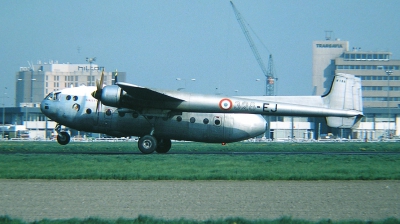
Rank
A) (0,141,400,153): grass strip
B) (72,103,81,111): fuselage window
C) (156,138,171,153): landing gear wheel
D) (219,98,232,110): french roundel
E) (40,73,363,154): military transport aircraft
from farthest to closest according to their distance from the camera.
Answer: (0,141,400,153): grass strip < (156,138,171,153): landing gear wheel < (72,103,81,111): fuselage window < (40,73,363,154): military transport aircraft < (219,98,232,110): french roundel

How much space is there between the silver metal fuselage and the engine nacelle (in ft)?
4.07

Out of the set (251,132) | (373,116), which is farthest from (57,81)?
(251,132)

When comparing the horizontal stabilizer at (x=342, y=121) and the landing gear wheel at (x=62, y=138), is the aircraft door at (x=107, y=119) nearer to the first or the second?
the landing gear wheel at (x=62, y=138)

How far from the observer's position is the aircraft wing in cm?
3522

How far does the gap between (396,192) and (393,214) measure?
454cm

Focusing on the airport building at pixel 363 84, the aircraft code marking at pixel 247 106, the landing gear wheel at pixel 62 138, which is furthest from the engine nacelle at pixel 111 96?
the airport building at pixel 363 84

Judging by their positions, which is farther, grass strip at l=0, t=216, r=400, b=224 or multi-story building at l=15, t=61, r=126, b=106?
multi-story building at l=15, t=61, r=126, b=106

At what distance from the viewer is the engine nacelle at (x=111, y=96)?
3603 centimetres

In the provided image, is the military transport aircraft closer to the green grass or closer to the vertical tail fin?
the vertical tail fin

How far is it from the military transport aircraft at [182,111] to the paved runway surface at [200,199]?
14.1m

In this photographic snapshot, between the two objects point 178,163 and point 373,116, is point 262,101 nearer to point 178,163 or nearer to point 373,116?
point 178,163

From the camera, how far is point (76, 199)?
1794 cm

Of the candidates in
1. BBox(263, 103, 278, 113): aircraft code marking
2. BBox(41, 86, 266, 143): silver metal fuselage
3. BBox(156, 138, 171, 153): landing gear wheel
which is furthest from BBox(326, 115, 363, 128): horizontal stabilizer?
BBox(156, 138, 171, 153): landing gear wheel

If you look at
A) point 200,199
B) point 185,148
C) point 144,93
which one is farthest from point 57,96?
point 200,199
